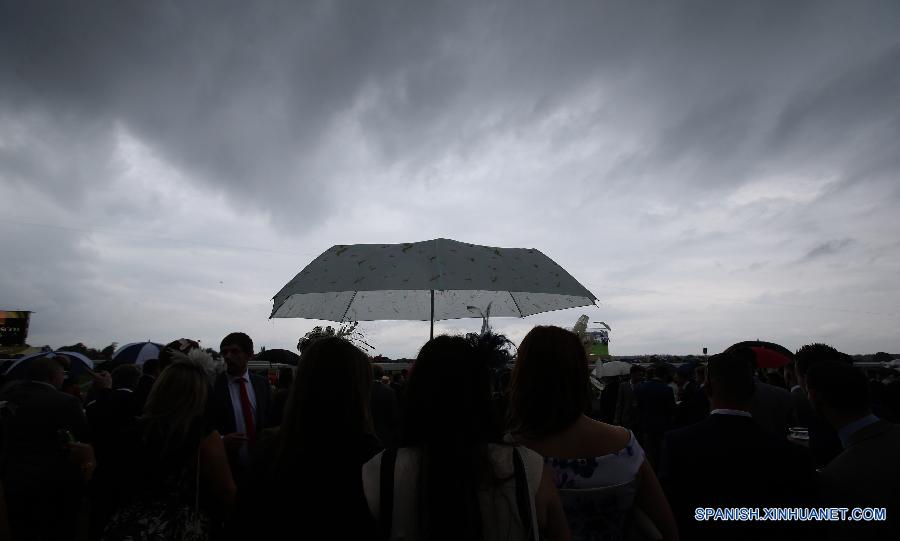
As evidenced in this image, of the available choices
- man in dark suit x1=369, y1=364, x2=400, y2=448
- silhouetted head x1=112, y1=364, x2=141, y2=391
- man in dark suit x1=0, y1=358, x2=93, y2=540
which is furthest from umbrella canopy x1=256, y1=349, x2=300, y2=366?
man in dark suit x1=0, y1=358, x2=93, y2=540

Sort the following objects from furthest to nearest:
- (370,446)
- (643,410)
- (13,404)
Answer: (643,410)
(13,404)
(370,446)

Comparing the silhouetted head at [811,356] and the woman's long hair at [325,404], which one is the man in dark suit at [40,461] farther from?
the silhouetted head at [811,356]

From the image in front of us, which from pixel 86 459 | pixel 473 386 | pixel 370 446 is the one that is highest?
pixel 473 386

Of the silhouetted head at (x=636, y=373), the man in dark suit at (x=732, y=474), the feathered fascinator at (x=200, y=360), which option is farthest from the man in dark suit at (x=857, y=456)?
the silhouetted head at (x=636, y=373)

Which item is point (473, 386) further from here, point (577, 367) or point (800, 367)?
point (800, 367)

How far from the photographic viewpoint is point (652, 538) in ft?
6.79

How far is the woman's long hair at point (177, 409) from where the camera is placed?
241 centimetres

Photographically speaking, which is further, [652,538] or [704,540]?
[704,540]

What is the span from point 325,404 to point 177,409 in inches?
38.7

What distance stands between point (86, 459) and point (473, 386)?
156 inches

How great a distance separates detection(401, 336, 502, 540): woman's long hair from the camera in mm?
1604

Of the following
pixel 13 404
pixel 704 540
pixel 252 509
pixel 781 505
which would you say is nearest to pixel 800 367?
pixel 781 505

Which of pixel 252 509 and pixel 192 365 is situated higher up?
pixel 192 365

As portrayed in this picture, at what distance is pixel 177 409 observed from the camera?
8.12 ft
